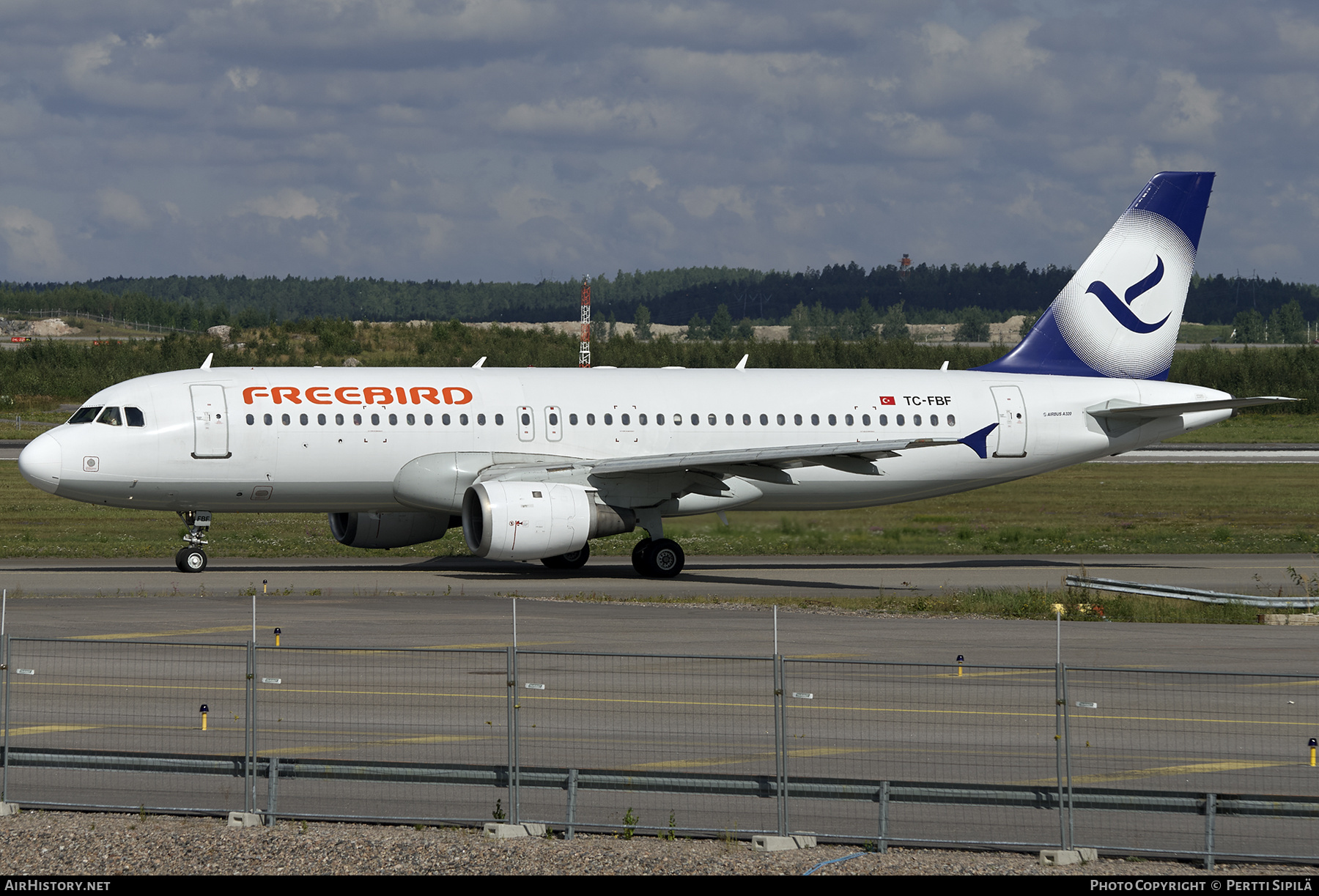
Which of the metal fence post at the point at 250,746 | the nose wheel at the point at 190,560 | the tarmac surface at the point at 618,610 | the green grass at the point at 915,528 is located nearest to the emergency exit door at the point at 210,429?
the nose wheel at the point at 190,560

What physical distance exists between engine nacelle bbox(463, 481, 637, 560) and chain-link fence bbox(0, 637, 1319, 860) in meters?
9.77

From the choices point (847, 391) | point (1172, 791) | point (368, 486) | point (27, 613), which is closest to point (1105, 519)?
point (847, 391)

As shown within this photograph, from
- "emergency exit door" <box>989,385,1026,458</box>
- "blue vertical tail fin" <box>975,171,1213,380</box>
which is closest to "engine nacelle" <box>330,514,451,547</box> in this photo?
"emergency exit door" <box>989,385,1026,458</box>

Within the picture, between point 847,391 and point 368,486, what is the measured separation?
12.7 meters

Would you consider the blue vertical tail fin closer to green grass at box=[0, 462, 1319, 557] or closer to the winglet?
the winglet

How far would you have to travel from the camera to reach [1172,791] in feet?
43.3

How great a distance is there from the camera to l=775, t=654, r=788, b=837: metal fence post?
12875 millimetres

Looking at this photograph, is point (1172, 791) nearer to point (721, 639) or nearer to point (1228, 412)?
point (721, 639)

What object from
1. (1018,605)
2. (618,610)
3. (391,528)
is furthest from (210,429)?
(1018,605)

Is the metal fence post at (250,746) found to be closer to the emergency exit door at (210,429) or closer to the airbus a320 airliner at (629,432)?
the airbus a320 airliner at (629,432)

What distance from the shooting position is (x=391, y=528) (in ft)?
122

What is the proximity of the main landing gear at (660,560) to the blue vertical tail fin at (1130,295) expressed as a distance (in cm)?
1165
